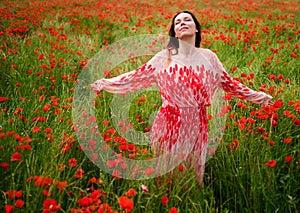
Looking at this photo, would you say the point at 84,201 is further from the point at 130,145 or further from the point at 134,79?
the point at 134,79

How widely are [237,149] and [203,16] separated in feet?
19.0

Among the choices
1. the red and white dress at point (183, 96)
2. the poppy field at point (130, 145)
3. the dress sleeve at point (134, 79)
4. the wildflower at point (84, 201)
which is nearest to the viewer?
the wildflower at point (84, 201)

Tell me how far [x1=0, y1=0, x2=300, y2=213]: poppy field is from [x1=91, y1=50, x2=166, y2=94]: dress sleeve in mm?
289

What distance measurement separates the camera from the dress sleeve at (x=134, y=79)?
6.73ft

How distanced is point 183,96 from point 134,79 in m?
0.44

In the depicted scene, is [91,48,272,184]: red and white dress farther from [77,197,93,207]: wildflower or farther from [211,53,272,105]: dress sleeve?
[77,197,93,207]: wildflower

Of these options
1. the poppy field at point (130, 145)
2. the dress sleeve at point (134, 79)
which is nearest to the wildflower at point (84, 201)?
the poppy field at point (130, 145)

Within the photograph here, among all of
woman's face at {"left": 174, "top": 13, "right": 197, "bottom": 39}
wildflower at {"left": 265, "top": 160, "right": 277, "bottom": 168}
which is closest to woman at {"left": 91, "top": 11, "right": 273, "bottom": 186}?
woman's face at {"left": 174, "top": 13, "right": 197, "bottom": 39}

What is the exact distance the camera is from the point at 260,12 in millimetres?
7918

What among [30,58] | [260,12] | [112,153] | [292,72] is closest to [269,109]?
[112,153]

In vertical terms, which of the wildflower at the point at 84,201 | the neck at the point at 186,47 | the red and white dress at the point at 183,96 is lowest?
the wildflower at the point at 84,201

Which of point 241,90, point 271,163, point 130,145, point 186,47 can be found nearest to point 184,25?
point 186,47

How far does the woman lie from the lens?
188cm

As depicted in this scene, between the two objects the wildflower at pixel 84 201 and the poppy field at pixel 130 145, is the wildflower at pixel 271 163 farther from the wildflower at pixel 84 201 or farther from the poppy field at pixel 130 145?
the wildflower at pixel 84 201
